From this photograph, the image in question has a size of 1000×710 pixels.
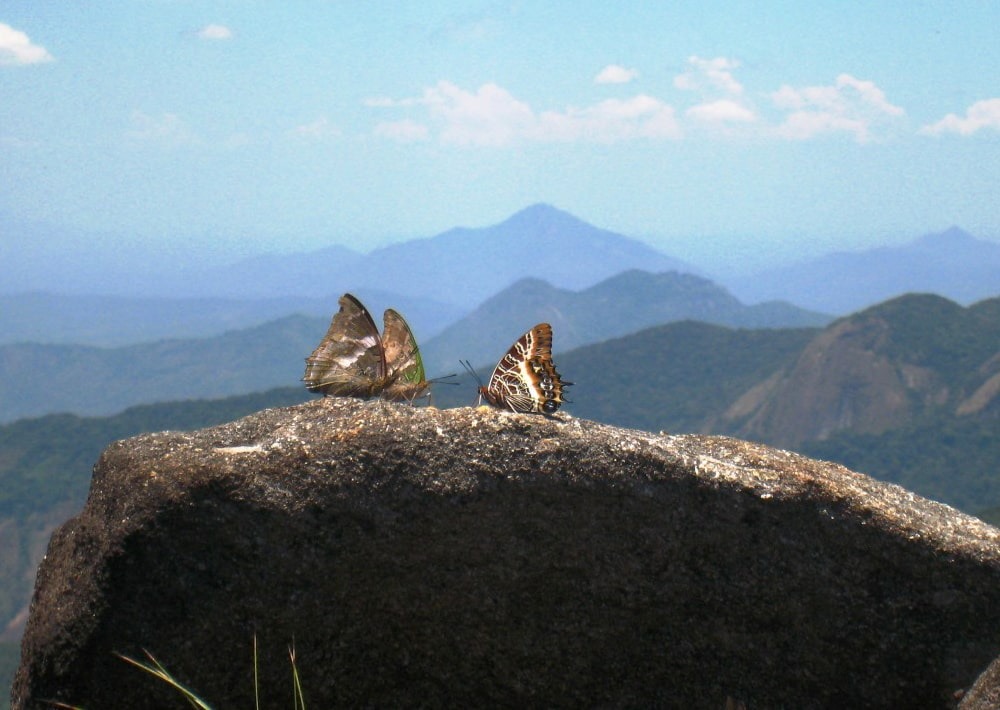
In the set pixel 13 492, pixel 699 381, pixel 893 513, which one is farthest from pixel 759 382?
pixel 893 513

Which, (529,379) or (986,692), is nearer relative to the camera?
(986,692)

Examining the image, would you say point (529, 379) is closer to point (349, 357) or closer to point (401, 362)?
point (401, 362)

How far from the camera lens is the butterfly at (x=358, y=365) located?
24.5 feet

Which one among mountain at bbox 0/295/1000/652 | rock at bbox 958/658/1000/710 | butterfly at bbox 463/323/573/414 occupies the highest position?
butterfly at bbox 463/323/573/414

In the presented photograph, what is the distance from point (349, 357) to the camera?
24.7 feet

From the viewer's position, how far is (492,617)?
6133mm

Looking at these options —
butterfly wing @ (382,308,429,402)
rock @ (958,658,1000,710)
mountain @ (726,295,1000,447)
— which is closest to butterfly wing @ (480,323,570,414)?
butterfly wing @ (382,308,429,402)

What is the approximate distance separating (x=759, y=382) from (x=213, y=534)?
167 meters

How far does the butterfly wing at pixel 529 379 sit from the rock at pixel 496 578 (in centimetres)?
51

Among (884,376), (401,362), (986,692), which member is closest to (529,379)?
(401,362)

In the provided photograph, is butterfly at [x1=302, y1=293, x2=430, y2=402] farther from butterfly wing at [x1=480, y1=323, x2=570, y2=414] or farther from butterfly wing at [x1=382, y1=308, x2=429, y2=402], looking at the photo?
butterfly wing at [x1=480, y1=323, x2=570, y2=414]

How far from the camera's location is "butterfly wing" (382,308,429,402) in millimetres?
7504

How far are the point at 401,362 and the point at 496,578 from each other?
7.35 ft

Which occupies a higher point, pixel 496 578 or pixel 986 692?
pixel 496 578
